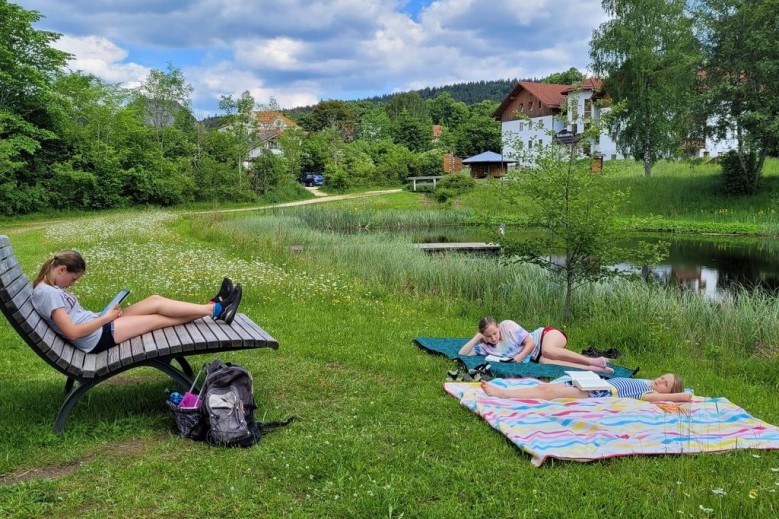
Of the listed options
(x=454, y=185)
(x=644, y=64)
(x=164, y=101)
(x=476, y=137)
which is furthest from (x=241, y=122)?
(x=476, y=137)

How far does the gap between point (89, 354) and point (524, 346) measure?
13.0 feet

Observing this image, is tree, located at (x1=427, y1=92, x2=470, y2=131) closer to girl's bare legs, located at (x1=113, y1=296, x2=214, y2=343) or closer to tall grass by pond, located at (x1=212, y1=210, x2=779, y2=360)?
tall grass by pond, located at (x1=212, y1=210, x2=779, y2=360)

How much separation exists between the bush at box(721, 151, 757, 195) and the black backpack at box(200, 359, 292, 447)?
97.9 feet

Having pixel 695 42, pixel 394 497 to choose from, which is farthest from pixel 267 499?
pixel 695 42

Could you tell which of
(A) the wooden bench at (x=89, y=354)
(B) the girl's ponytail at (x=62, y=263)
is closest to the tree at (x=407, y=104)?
(B) the girl's ponytail at (x=62, y=263)

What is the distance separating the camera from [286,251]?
1335 cm

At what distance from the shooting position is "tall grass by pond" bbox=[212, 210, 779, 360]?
23.1 feet

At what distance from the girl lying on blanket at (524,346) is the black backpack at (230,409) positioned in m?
2.53

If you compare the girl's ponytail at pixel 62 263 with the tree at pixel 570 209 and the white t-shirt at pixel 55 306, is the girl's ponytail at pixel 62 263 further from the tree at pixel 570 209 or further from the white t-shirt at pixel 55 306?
the tree at pixel 570 209

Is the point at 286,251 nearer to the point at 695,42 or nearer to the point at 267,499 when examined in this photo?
the point at 267,499

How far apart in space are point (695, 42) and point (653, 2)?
5.30 meters

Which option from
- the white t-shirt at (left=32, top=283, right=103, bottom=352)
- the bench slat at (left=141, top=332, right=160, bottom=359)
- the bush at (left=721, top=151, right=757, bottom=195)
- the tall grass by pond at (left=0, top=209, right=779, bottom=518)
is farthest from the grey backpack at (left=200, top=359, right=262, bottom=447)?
the bush at (left=721, top=151, right=757, bottom=195)

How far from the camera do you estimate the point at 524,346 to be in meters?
6.02

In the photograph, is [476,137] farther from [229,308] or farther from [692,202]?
[229,308]
